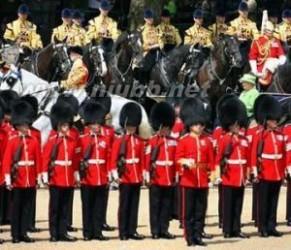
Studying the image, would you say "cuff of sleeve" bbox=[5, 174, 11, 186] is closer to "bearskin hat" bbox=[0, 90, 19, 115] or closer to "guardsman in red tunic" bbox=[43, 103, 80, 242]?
"guardsman in red tunic" bbox=[43, 103, 80, 242]

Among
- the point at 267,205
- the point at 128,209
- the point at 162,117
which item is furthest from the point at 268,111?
the point at 128,209

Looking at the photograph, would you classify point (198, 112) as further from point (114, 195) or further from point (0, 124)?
point (114, 195)

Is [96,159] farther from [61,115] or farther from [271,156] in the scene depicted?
[271,156]

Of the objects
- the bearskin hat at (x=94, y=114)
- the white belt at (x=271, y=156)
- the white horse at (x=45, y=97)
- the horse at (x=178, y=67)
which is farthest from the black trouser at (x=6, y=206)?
the horse at (x=178, y=67)

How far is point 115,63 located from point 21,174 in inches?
279

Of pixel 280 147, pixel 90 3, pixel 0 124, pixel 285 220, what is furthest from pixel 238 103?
pixel 90 3

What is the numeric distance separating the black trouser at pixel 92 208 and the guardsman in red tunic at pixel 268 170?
183cm

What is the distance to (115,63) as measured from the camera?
20359 mm

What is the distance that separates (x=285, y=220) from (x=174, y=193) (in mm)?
1528

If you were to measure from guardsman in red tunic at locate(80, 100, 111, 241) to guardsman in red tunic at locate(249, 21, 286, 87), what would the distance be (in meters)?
6.41

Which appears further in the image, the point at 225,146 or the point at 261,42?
the point at 261,42

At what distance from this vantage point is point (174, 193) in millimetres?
14531

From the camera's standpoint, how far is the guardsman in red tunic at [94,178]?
45.0 feet

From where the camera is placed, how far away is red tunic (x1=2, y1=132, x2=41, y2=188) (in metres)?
13.5
